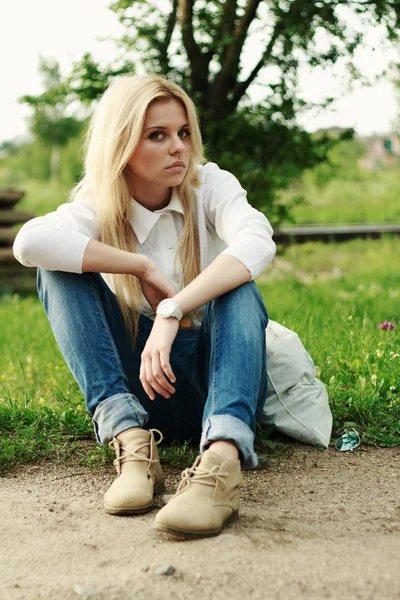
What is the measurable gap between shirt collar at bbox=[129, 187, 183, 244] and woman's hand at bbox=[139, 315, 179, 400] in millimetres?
531

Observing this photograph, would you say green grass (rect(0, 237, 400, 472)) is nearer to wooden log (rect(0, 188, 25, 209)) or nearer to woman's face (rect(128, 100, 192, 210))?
woman's face (rect(128, 100, 192, 210))

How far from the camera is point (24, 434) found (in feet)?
9.69

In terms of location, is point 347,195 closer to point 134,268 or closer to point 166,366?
point 134,268

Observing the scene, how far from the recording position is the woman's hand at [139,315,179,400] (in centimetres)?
226

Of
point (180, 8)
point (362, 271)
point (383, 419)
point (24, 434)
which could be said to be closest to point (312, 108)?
point (180, 8)

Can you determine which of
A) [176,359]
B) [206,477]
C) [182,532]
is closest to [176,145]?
[176,359]

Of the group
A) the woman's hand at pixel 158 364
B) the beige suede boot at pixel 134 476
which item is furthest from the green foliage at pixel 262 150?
the beige suede boot at pixel 134 476

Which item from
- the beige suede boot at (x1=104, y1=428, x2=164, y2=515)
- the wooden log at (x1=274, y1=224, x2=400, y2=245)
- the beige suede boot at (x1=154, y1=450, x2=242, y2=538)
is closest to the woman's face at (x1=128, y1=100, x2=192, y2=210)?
the beige suede boot at (x1=104, y1=428, x2=164, y2=515)

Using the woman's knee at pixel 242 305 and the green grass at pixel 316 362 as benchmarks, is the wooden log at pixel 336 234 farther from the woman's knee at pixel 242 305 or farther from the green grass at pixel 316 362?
the woman's knee at pixel 242 305

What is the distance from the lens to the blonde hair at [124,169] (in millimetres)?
2600

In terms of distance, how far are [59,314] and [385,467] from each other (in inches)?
50.8

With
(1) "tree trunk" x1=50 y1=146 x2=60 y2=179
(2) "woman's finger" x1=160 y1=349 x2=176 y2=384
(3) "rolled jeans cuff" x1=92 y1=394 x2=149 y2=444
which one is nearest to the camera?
(2) "woman's finger" x1=160 y1=349 x2=176 y2=384

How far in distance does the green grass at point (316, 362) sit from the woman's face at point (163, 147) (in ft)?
3.36

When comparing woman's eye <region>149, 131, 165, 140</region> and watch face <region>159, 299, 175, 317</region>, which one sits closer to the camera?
watch face <region>159, 299, 175, 317</region>
